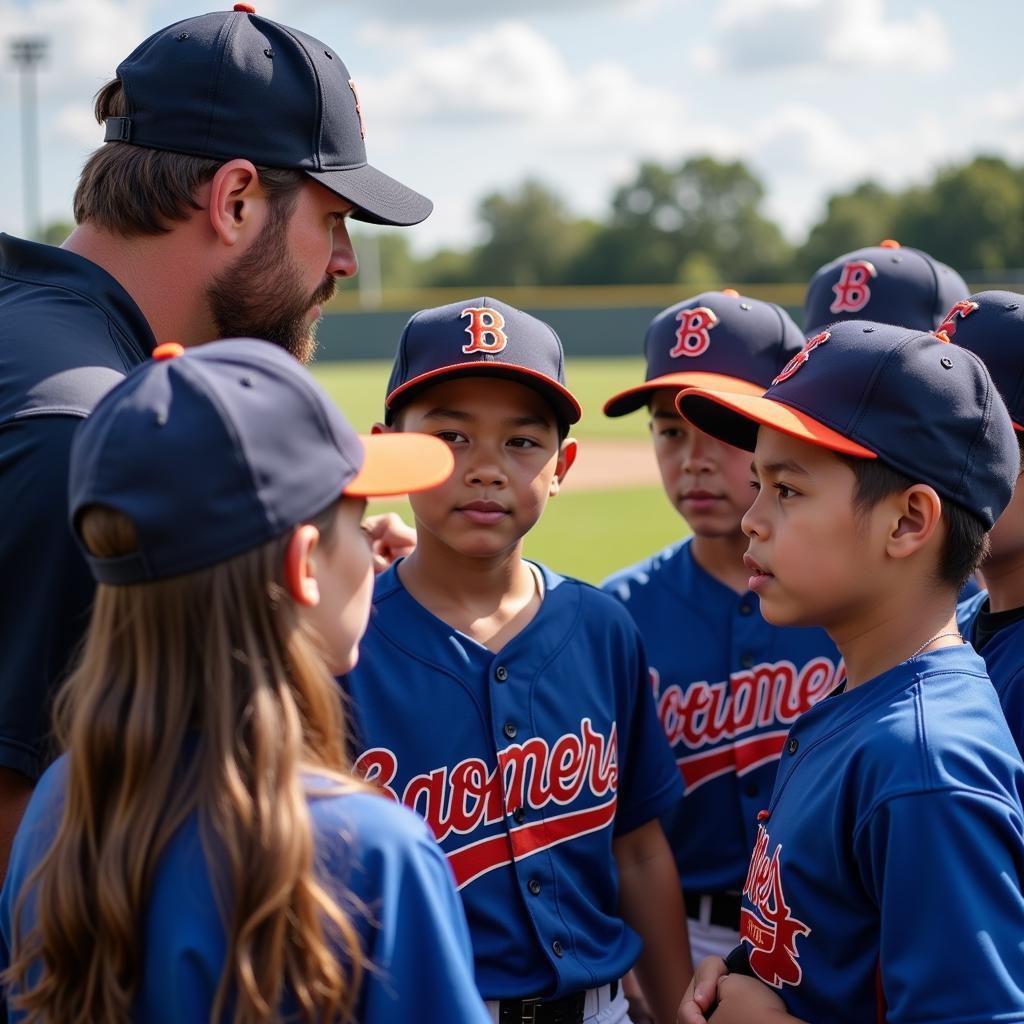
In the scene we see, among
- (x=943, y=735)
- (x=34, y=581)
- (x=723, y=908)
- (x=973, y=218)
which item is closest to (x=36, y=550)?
(x=34, y=581)

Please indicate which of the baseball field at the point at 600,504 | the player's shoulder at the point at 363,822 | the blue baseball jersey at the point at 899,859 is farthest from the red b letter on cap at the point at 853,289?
the baseball field at the point at 600,504

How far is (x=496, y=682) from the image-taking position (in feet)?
7.50

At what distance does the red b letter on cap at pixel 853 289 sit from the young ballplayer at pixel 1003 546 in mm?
1106

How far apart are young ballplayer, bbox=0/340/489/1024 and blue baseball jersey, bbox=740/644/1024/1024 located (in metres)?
0.59

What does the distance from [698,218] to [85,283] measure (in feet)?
235

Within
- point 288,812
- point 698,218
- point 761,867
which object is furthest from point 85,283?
point 698,218

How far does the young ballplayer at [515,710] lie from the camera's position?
2.19 meters

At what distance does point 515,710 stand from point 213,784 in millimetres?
1048

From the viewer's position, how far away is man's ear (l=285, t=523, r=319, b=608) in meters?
1.36

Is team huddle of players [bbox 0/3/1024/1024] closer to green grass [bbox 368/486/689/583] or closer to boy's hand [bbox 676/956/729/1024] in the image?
boy's hand [bbox 676/956/729/1024]

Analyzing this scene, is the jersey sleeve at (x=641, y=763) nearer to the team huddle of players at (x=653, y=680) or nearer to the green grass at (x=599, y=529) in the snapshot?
the team huddle of players at (x=653, y=680)

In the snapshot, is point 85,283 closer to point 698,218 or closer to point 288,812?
point 288,812

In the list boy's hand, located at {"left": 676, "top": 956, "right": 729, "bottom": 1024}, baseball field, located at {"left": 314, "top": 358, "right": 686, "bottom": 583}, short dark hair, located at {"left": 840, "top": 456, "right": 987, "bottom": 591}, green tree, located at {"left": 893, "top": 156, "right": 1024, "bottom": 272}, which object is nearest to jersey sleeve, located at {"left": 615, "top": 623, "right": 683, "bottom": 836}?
boy's hand, located at {"left": 676, "top": 956, "right": 729, "bottom": 1024}

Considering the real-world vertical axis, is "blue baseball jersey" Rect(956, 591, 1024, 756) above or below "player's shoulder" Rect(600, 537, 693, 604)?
below
